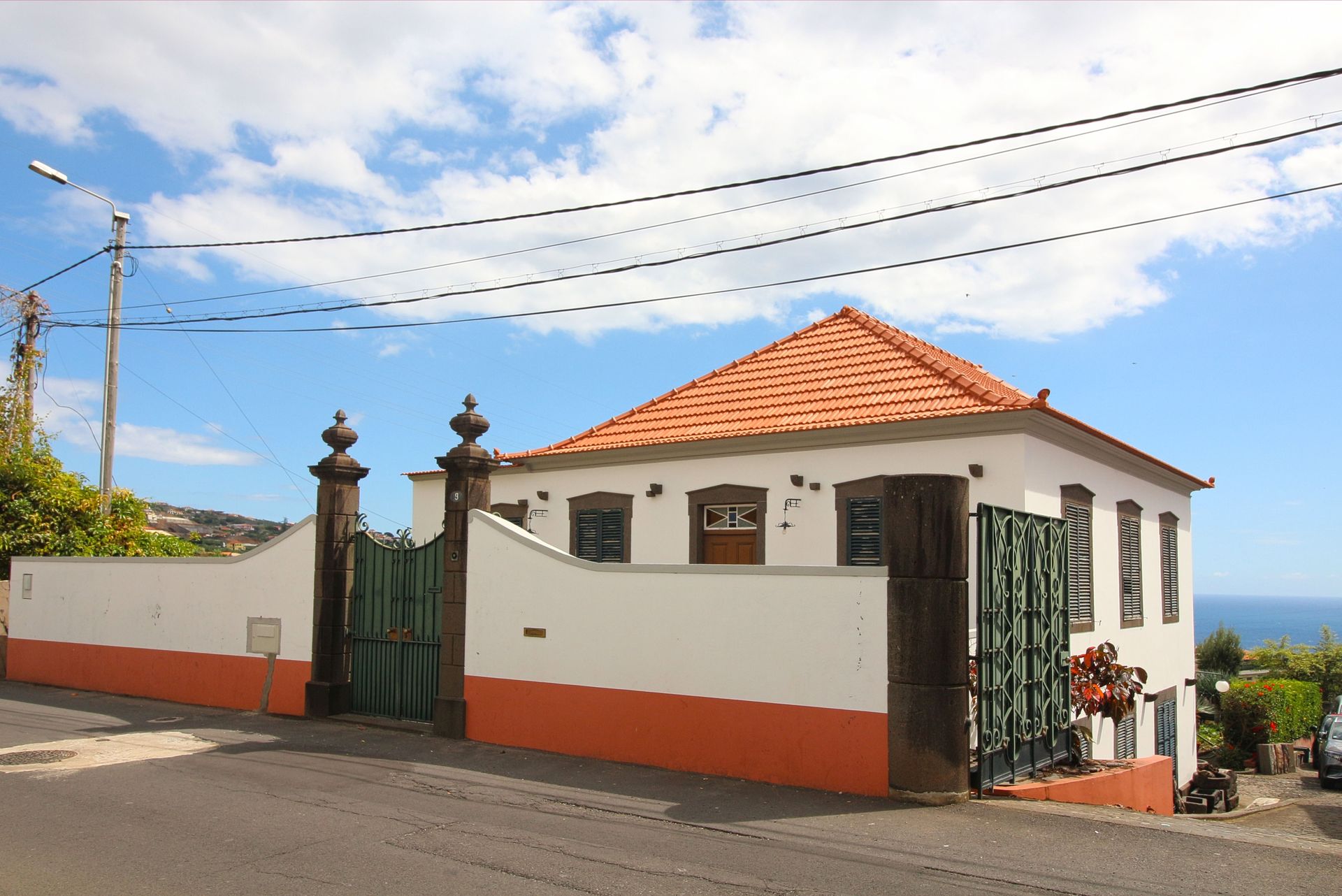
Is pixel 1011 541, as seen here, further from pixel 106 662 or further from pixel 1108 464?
pixel 106 662

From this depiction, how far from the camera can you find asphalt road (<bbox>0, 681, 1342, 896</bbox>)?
5805mm

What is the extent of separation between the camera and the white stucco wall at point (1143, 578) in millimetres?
12797

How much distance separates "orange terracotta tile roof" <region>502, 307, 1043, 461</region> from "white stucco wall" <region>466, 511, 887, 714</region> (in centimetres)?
467

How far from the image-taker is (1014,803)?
7.80 meters

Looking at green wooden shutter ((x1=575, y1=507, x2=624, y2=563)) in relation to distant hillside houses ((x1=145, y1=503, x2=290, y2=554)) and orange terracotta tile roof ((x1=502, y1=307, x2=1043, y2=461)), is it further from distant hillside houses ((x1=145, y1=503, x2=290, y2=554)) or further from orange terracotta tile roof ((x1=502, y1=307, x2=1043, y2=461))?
distant hillside houses ((x1=145, y1=503, x2=290, y2=554))

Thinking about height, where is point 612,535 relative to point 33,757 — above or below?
above

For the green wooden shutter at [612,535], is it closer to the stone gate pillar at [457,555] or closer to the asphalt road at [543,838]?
the stone gate pillar at [457,555]

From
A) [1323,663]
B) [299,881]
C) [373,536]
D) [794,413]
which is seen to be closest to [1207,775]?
[794,413]

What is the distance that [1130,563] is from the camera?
1548 cm

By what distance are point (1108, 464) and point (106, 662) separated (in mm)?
14645

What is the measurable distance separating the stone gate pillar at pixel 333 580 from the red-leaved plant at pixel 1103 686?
26.4 ft

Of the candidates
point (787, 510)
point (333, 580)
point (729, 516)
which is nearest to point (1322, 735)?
point (787, 510)

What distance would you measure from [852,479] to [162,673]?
9609 mm

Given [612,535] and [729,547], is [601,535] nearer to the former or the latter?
[612,535]
